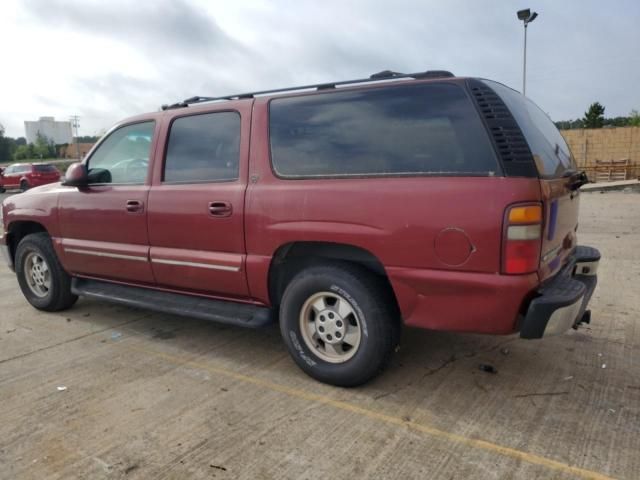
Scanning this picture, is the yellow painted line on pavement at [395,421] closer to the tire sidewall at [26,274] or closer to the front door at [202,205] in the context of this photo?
the front door at [202,205]

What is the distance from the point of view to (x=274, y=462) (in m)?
2.57

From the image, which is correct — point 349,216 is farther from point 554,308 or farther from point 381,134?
point 554,308

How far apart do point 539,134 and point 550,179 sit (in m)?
0.47

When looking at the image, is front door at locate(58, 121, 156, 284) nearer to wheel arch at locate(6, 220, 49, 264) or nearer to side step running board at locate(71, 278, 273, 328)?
side step running board at locate(71, 278, 273, 328)

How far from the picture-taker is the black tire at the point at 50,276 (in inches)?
197

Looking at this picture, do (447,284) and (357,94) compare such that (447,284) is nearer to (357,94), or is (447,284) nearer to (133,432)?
(357,94)

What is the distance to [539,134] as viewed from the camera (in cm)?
325

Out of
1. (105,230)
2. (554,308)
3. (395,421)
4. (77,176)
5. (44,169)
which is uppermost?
(44,169)

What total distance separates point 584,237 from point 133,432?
8.04m

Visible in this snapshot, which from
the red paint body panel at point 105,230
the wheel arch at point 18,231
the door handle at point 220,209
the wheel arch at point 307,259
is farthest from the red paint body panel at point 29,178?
the wheel arch at point 307,259

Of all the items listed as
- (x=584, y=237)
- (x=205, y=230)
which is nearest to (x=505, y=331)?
(x=205, y=230)

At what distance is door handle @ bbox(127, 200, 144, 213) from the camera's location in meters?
4.12

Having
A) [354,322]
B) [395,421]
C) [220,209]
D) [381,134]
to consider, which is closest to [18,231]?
[220,209]

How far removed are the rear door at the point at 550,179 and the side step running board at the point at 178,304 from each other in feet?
6.14
